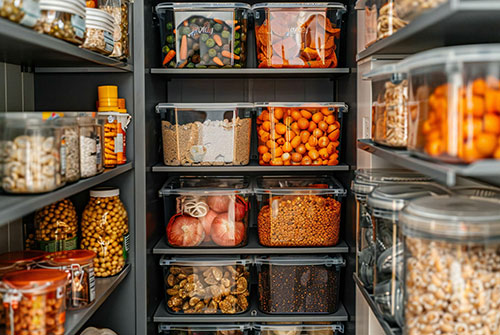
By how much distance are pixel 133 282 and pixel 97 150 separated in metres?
0.75

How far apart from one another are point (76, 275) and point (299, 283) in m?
1.07

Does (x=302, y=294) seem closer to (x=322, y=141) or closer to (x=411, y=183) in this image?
(x=322, y=141)

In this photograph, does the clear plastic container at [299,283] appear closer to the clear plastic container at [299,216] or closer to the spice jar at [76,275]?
the clear plastic container at [299,216]

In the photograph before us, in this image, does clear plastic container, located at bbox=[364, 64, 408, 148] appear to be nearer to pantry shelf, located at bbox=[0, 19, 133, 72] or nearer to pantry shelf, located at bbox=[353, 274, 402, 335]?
pantry shelf, located at bbox=[353, 274, 402, 335]

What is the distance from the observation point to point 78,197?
2.29 metres

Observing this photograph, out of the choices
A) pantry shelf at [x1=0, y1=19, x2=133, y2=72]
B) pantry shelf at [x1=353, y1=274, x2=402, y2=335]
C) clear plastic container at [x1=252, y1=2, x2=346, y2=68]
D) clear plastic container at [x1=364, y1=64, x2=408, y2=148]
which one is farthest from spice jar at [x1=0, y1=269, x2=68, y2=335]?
clear plastic container at [x1=252, y1=2, x2=346, y2=68]

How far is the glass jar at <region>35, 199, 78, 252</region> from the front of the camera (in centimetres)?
200

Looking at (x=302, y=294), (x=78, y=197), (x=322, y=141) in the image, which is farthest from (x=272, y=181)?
(x=78, y=197)

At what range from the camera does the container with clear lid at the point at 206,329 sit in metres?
2.41

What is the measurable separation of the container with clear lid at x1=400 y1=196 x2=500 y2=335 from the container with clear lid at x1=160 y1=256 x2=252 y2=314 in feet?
4.29

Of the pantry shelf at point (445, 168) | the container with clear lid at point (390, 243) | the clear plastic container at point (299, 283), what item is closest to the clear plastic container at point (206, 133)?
the clear plastic container at point (299, 283)

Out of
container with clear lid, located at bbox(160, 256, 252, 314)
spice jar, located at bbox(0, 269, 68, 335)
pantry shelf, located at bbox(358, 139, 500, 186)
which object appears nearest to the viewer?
pantry shelf, located at bbox(358, 139, 500, 186)

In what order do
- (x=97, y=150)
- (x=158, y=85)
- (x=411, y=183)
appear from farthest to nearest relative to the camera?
1. (x=158, y=85)
2. (x=97, y=150)
3. (x=411, y=183)

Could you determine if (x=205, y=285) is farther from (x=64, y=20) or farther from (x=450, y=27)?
(x=450, y=27)
